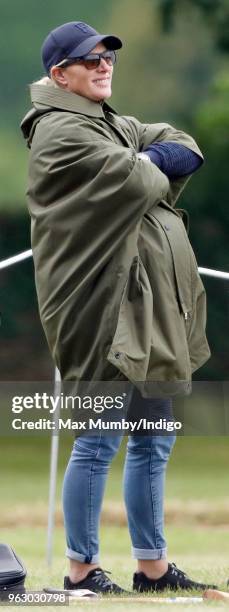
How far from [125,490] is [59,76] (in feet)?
2.39

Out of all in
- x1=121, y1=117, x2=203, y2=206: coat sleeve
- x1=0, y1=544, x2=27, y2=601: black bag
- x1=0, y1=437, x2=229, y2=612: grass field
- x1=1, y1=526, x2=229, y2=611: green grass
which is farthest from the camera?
x1=0, y1=437, x2=229, y2=612: grass field

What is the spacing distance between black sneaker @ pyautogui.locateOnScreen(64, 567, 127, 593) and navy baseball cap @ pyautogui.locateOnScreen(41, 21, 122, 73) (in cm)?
87

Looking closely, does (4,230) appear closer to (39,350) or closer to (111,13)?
(39,350)

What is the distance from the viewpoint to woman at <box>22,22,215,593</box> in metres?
2.02

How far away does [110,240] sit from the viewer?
203 centimetres

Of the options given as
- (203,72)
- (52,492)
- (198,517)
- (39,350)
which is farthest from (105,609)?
(203,72)

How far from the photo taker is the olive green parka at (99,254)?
201cm

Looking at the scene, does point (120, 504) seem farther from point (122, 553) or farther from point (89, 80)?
point (89, 80)

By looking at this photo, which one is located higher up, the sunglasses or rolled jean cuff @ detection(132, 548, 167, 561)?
the sunglasses

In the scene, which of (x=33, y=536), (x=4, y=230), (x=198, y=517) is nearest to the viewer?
(x=33, y=536)

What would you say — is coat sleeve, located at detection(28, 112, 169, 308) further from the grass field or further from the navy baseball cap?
the grass field

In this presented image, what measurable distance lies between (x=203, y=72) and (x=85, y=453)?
299cm

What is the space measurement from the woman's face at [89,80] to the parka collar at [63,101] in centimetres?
2

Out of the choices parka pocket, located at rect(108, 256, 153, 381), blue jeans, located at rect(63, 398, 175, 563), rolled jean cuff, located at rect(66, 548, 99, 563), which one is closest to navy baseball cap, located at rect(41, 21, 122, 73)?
parka pocket, located at rect(108, 256, 153, 381)
